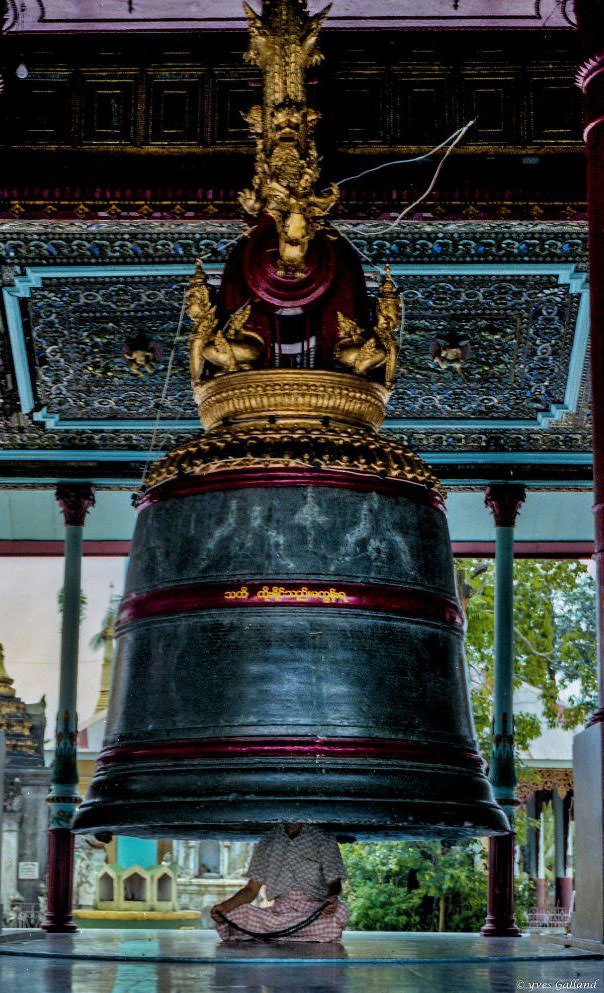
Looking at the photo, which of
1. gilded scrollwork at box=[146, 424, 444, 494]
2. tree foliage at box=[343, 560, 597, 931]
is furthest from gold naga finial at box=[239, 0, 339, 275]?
tree foliage at box=[343, 560, 597, 931]

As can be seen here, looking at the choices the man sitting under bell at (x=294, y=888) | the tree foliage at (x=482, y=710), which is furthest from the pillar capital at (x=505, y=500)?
the man sitting under bell at (x=294, y=888)

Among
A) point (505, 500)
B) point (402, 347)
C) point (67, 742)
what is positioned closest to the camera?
point (402, 347)

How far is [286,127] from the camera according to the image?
15.0 ft

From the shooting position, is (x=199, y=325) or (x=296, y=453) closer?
(x=296, y=453)

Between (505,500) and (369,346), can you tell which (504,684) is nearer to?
(505,500)

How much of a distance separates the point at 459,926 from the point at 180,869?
23.2 ft

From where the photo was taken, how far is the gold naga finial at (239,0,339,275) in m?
4.41

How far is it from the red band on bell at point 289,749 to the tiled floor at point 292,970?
0.55 meters

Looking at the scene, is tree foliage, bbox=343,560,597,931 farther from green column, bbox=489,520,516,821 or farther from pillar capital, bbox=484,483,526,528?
pillar capital, bbox=484,483,526,528

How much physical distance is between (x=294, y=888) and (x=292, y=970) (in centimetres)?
162

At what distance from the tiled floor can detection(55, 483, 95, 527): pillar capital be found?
7190 mm

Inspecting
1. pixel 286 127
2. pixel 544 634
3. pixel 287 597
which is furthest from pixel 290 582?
pixel 544 634

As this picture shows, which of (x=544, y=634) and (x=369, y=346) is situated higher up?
(x=544, y=634)

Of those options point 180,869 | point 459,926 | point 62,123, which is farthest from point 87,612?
point 62,123
